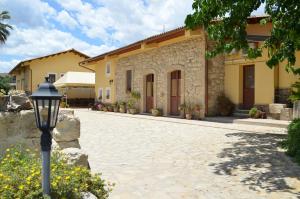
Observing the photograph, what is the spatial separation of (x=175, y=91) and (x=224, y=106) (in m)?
3.23

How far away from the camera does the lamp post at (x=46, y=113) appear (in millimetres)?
3346

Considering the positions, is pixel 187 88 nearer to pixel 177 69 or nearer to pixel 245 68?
pixel 177 69

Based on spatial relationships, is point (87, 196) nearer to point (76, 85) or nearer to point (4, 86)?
point (4, 86)

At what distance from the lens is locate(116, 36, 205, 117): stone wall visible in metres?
16.5

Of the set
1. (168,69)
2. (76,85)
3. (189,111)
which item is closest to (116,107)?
(168,69)

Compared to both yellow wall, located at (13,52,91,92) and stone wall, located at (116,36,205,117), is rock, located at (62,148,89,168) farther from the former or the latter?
yellow wall, located at (13,52,91,92)

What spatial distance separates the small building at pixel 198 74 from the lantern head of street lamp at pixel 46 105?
10.1 m

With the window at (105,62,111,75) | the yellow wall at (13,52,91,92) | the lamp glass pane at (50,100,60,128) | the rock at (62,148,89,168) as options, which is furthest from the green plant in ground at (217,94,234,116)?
the yellow wall at (13,52,91,92)

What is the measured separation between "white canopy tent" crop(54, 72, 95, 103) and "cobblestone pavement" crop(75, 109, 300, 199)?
62.7ft

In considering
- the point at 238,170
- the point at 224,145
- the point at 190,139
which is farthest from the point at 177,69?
the point at 238,170

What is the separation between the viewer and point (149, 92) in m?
21.1

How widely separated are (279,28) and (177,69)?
10953 millimetres

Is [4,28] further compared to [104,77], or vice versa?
[4,28]

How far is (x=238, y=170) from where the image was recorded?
20.7 ft
